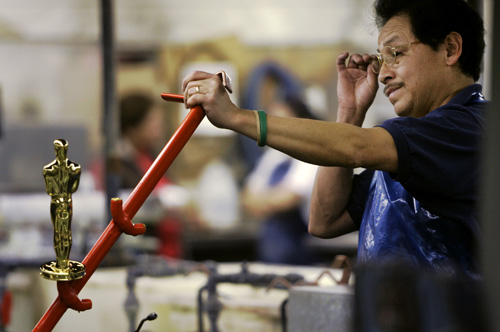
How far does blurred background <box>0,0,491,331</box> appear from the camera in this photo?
7.27 meters

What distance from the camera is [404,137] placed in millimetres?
1678

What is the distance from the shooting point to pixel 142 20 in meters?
7.65

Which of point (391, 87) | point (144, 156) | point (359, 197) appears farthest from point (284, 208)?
point (391, 87)

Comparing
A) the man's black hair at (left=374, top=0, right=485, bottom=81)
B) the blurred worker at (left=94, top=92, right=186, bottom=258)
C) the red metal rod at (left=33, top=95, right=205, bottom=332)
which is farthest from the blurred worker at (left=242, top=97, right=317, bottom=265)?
the red metal rod at (left=33, top=95, right=205, bottom=332)

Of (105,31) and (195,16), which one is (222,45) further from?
(105,31)

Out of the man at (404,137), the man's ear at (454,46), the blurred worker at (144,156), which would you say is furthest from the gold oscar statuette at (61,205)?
the blurred worker at (144,156)

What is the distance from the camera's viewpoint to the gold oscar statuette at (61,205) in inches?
61.4

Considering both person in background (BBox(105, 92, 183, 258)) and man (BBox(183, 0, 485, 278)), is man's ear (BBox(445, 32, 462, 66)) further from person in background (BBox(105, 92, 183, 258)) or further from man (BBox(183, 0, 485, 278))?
person in background (BBox(105, 92, 183, 258))

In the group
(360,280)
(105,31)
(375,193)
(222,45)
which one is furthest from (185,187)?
(360,280)

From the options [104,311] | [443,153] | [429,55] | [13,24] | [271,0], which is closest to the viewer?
[443,153]

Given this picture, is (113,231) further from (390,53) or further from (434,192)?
(390,53)

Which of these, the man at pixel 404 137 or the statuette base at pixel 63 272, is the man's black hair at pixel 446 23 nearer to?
the man at pixel 404 137

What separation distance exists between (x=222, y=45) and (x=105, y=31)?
4.43m

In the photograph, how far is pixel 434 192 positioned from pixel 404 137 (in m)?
0.14
